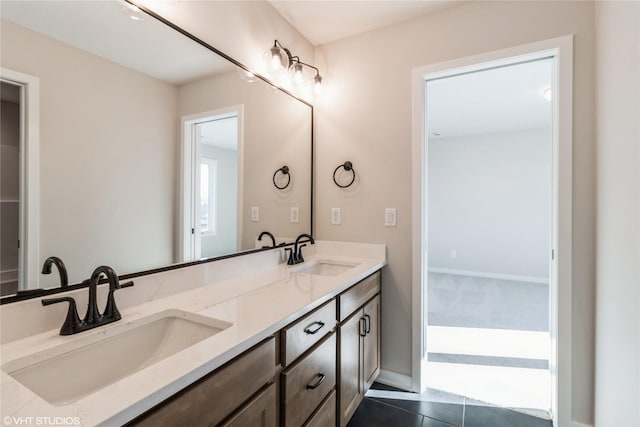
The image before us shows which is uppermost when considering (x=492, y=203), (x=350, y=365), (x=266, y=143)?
(x=266, y=143)

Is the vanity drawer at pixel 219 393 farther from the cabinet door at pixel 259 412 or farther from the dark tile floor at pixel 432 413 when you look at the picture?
the dark tile floor at pixel 432 413

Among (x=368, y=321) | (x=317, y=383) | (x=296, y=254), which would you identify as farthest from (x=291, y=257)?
(x=317, y=383)

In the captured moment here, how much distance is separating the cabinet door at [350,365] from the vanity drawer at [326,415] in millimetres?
67

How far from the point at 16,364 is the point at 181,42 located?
1306mm

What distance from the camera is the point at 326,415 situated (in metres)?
1.37

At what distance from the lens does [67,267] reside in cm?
98

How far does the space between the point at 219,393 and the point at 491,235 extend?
17.9 feet

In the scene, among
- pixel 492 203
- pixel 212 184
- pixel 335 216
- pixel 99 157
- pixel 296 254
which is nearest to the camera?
pixel 99 157

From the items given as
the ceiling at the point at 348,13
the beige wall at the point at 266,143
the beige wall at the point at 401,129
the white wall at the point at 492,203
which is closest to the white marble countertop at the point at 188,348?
the beige wall at the point at 266,143

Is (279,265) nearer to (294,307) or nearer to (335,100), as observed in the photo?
(294,307)

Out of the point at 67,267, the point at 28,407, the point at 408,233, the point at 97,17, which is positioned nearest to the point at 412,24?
the point at 408,233

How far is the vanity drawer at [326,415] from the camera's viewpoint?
1.27 meters

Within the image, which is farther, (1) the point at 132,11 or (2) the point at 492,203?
(2) the point at 492,203

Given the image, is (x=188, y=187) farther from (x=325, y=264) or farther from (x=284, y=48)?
(x=284, y=48)
